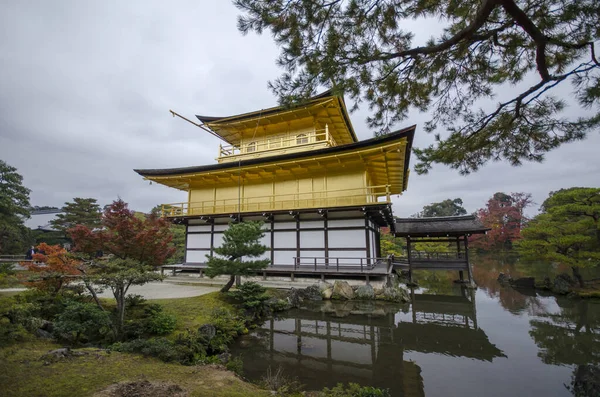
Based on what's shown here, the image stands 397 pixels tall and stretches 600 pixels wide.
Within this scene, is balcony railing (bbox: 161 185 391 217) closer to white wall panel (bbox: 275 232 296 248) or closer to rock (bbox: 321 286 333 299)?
white wall panel (bbox: 275 232 296 248)

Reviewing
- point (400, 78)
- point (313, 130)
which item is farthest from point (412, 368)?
point (313, 130)

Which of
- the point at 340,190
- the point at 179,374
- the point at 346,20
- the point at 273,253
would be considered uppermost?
the point at 346,20

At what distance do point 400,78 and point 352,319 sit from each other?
6980 millimetres

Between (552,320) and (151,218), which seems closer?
(552,320)

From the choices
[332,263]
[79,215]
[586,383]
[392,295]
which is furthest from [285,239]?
[79,215]

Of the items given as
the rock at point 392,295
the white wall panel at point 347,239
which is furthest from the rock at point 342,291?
the white wall panel at point 347,239

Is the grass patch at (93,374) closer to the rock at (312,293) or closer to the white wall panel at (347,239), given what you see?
the rock at (312,293)

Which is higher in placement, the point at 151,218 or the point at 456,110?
the point at 456,110

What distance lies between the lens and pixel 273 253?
13.8 metres

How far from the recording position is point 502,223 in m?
33.5

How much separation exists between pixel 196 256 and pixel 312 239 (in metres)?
7.04

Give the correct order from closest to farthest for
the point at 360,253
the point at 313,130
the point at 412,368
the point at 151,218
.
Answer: the point at 412,368
the point at 151,218
the point at 360,253
the point at 313,130

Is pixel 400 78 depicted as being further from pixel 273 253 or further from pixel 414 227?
pixel 414 227

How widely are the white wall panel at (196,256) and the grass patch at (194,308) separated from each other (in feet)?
22.1
